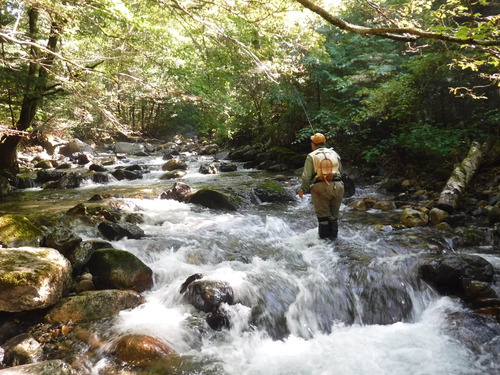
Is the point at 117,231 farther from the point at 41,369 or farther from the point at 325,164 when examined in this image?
the point at 325,164

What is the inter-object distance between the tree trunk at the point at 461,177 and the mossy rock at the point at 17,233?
8379 mm

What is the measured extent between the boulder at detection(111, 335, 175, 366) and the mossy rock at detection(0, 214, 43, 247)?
2871mm

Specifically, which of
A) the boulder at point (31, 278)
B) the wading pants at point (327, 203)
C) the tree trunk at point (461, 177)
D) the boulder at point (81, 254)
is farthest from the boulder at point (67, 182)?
the tree trunk at point (461, 177)

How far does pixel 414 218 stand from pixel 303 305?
3.92 m

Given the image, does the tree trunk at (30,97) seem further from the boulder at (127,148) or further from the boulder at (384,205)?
the boulder at (127,148)

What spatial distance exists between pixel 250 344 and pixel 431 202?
6.50 m

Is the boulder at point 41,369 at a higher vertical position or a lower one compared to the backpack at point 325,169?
lower

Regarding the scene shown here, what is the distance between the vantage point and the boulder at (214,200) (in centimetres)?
914

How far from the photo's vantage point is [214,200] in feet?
30.4

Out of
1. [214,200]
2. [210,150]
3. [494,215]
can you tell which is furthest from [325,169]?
[210,150]

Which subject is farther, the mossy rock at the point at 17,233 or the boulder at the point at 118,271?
the mossy rock at the point at 17,233

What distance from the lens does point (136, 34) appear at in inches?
317

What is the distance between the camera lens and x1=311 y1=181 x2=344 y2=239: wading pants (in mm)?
6184

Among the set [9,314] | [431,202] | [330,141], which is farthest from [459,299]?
[330,141]
